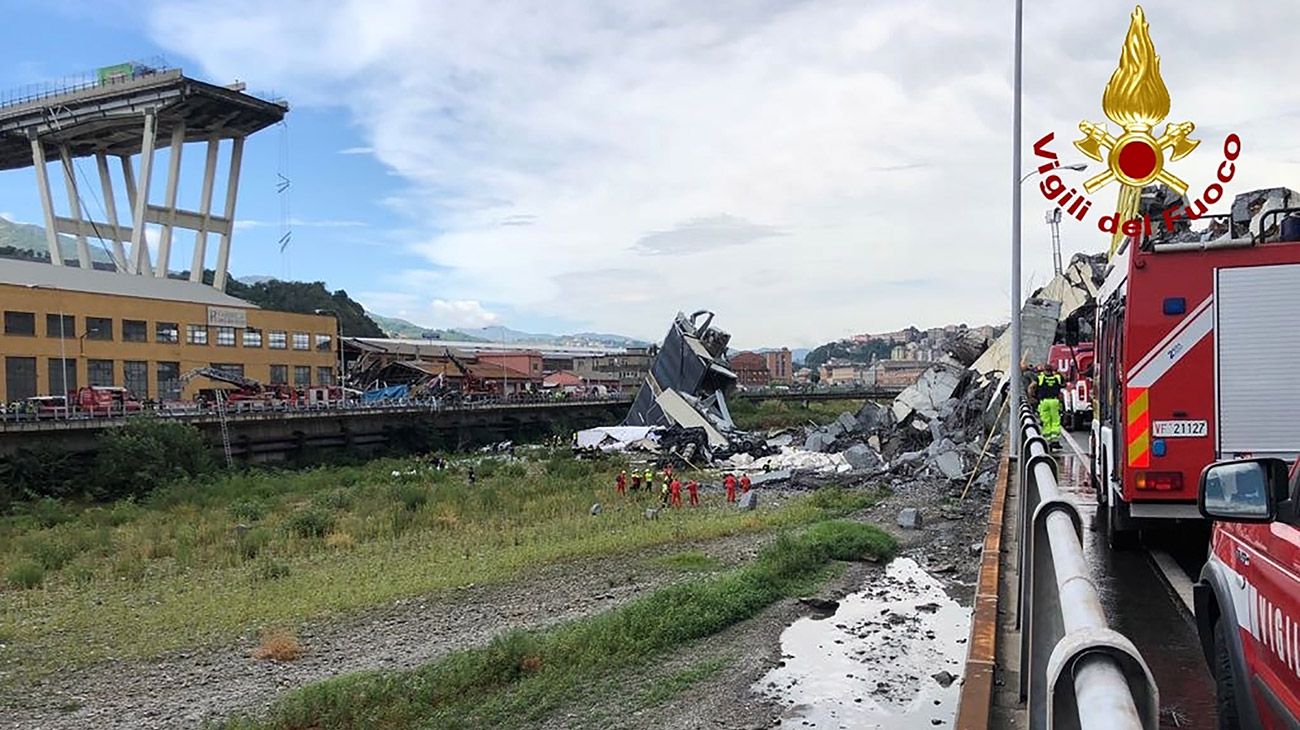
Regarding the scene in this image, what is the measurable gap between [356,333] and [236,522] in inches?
3298

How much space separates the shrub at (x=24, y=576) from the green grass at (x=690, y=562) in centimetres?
1292

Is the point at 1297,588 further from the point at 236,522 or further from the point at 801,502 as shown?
the point at 236,522

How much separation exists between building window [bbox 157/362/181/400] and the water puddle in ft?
165

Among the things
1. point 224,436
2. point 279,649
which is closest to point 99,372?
point 224,436

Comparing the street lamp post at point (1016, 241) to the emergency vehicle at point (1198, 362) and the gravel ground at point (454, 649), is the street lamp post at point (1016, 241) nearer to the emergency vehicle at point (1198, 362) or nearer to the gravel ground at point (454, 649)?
the gravel ground at point (454, 649)

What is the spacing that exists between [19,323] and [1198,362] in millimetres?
51206

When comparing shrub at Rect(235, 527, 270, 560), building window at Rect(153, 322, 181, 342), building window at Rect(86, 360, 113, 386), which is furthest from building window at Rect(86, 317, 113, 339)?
shrub at Rect(235, 527, 270, 560)

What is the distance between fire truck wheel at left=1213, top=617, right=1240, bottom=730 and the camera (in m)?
3.75

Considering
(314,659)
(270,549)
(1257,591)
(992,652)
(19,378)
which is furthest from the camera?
(19,378)

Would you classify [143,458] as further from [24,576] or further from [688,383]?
[688,383]

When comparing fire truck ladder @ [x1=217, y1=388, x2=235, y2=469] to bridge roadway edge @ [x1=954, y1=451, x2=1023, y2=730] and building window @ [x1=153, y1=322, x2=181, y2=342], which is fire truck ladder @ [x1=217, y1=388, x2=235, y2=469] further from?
bridge roadway edge @ [x1=954, y1=451, x2=1023, y2=730]

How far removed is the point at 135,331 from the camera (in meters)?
50.4

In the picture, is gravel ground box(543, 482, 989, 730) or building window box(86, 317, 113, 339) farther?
building window box(86, 317, 113, 339)

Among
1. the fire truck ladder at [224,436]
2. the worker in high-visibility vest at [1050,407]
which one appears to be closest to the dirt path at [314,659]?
the worker in high-visibility vest at [1050,407]
